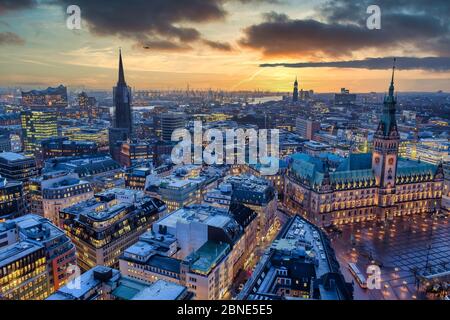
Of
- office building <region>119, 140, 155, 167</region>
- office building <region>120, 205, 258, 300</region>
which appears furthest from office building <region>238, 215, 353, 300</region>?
office building <region>119, 140, 155, 167</region>

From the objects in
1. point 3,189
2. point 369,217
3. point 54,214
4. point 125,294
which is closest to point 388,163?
point 369,217

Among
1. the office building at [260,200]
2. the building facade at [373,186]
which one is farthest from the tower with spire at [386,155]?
the office building at [260,200]

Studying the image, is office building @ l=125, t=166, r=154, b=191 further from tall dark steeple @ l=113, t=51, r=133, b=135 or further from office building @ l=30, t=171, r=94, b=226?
tall dark steeple @ l=113, t=51, r=133, b=135

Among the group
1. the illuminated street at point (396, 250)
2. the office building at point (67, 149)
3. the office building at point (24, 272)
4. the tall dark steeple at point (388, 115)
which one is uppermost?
the tall dark steeple at point (388, 115)

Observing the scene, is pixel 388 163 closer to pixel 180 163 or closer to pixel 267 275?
pixel 267 275

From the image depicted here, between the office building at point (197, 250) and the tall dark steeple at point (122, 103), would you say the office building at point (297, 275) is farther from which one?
the tall dark steeple at point (122, 103)
